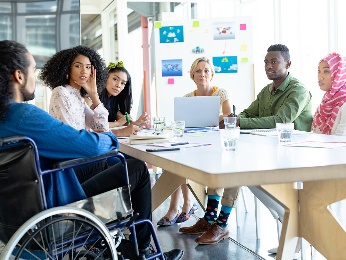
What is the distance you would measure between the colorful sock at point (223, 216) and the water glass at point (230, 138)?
1312 millimetres

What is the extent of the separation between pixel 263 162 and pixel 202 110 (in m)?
2.00

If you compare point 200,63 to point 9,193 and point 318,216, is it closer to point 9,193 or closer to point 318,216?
point 318,216

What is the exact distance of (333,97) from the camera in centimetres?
361

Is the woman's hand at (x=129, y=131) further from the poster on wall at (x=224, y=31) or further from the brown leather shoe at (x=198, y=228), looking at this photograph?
the poster on wall at (x=224, y=31)

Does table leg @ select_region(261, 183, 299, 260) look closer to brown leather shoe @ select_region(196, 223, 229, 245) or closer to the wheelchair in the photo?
the wheelchair

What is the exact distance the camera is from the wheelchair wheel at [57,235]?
5.33ft

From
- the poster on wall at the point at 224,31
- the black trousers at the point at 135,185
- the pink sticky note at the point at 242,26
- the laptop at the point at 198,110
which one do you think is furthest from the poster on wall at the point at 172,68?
the black trousers at the point at 135,185

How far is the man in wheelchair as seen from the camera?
1.81 m

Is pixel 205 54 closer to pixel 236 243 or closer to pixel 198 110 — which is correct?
pixel 198 110

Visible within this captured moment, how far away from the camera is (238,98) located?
20.2 feet

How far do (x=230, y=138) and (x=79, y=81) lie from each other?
1.47m

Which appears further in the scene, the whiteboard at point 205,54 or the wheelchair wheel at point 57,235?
the whiteboard at point 205,54

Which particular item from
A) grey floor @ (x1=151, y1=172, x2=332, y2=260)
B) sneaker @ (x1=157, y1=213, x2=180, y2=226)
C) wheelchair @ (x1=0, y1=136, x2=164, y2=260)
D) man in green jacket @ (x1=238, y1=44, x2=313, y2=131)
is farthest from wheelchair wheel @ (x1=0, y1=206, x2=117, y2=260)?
sneaker @ (x1=157, y1=213, x2=180, y2=226)

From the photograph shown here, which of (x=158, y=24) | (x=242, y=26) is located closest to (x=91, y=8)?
(x=158, y=24)
